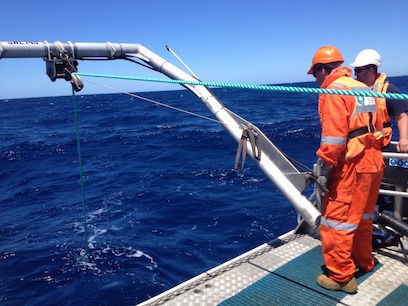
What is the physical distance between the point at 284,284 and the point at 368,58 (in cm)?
258

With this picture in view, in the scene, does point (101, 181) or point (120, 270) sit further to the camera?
point (101, 181)

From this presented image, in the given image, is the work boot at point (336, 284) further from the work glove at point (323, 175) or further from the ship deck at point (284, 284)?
the work glove at point (323, 175)

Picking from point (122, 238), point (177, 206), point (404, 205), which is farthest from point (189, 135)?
point (404, 205)

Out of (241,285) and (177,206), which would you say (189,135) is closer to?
(177,206)

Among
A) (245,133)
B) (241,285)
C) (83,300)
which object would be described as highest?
(245,133)

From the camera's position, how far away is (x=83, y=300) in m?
6.19

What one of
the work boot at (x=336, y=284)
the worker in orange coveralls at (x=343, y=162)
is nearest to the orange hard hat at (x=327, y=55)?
the worker in orange coveralls at (x=343, y=162)

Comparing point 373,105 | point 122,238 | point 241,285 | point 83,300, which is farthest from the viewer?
point 122,238

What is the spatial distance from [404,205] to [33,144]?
2366 centimetres

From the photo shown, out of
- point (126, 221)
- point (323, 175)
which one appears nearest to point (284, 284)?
point (323, 175)

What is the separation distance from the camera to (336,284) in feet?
11.4

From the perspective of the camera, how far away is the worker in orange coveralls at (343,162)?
3076 millimetres

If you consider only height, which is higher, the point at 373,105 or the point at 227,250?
the point at 373,105

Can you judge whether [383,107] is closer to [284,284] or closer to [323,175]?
[323,175]
